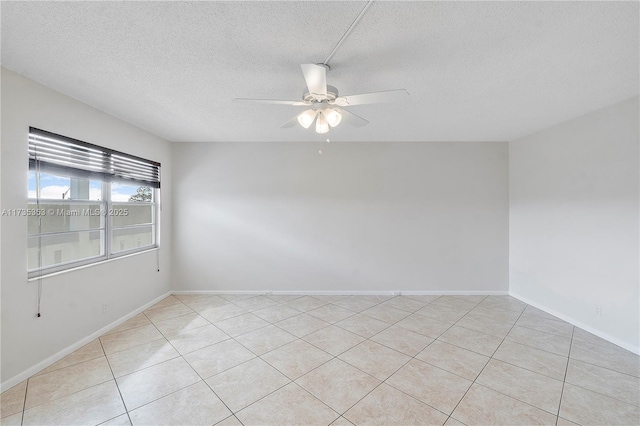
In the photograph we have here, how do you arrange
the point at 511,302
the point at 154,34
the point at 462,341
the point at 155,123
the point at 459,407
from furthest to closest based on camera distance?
1. the point at 511,302
2. the point at 155,123
3. the point at 462,341
4. the point at 459,407
5. the point at 154,34

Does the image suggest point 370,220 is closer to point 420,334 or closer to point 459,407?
point 420,334

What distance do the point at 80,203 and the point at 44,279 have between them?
2.64 ft

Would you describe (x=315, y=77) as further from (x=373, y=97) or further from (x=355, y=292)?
(x=355, y=292)

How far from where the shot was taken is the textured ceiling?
Result: 1.41 meters

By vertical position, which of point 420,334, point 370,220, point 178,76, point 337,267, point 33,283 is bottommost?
point 420,334

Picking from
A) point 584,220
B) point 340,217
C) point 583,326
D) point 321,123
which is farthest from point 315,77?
point 583,326

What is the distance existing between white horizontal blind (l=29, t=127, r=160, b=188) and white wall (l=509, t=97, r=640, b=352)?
18.2 feet

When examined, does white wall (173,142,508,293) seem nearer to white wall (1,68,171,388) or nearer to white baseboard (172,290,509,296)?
white baseboard (172,290,509,296)

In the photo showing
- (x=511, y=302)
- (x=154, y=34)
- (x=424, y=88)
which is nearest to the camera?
(x=154, y=34)

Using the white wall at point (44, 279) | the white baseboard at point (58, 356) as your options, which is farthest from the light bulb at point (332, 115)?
the white baseboard at point (58, 356)

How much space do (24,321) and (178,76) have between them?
7.84 feet

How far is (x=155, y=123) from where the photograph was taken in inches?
126

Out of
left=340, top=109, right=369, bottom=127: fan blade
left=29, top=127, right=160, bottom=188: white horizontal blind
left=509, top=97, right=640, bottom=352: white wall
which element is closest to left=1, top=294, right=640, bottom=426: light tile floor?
left=509, top=97, right=640, bottom=352: white wall

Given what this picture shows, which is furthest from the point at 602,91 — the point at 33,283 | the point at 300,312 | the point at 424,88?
the point at 33,283
